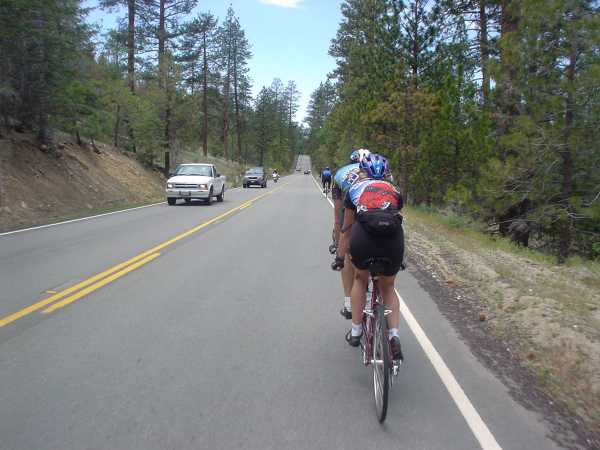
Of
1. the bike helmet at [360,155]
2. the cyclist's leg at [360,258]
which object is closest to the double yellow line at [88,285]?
the cyclist's leg at [360,258]

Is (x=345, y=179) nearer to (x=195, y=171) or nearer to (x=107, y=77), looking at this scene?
(x=195, y=171)

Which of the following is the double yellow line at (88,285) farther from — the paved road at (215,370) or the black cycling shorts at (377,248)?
the black cycling shorts at (377,248)

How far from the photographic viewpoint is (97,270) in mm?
8516

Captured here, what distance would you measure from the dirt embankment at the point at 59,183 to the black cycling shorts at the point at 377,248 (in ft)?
41.4

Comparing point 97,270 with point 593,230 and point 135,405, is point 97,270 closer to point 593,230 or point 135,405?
point 135,405

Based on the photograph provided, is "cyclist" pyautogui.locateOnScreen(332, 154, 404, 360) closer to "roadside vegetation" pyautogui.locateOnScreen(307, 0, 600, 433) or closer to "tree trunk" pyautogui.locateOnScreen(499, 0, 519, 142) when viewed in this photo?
"roadside vegetation" pyautogui.locateOnScreen(307, 0, 600, 433)

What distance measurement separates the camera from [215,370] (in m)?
4.54

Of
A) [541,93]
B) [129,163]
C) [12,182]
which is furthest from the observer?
[129,163]

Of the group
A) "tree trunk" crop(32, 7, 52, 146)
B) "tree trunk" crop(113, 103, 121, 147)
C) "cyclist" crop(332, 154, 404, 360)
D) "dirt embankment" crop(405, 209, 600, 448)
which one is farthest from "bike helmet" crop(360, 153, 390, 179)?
"tree trunk" crop(113, 103, 121, 147)

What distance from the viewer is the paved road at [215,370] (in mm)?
3504

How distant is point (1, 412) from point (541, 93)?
12.8 m

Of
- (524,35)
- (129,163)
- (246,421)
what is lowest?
(246,421)

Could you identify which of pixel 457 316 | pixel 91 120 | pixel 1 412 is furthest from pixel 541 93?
pixel 91 120

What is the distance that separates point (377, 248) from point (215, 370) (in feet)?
5.97
